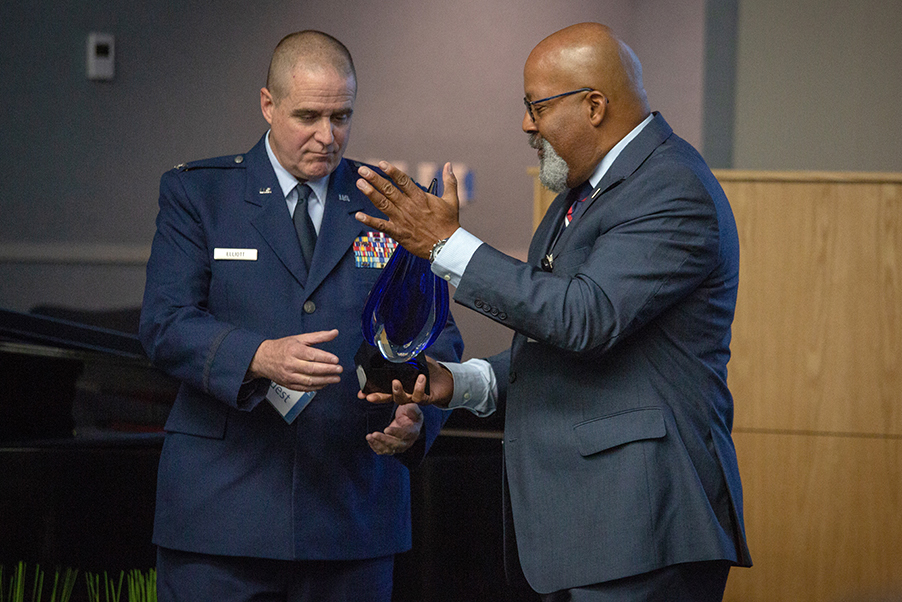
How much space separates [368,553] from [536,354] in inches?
21.3

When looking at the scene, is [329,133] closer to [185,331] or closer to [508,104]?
[185,331]

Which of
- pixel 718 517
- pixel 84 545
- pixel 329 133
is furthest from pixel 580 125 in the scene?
pixel 84 545

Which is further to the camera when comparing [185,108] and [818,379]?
[185,108]

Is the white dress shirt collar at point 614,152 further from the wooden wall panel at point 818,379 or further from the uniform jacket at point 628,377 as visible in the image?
the wooden wall panel at point 818,379

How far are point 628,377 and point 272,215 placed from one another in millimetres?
782

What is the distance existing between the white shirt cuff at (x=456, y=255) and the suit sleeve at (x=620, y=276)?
0.4 inches

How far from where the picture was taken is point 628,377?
1.36 meters

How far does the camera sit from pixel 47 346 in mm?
2750

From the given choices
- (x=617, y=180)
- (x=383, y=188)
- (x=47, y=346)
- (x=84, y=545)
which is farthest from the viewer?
(x=47, y=346)

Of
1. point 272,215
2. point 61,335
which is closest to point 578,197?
point 272,215

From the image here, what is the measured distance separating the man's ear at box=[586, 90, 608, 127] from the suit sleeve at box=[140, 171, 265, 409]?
68 cm

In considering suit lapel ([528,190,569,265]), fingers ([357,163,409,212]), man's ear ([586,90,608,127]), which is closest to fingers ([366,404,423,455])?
suit lapel ([528,190,569,265])

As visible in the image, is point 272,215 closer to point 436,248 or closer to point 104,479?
point 436,248

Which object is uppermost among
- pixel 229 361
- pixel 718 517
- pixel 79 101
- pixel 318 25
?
pixel 318 25
